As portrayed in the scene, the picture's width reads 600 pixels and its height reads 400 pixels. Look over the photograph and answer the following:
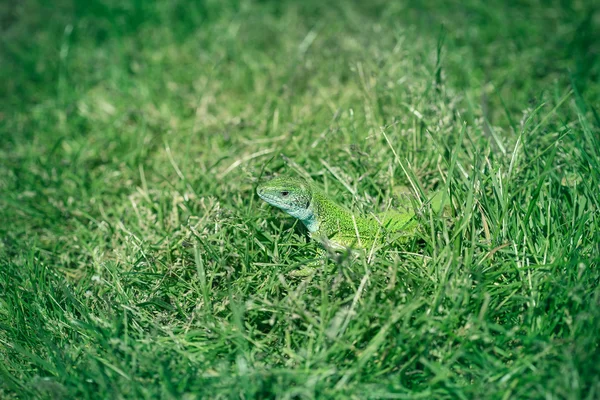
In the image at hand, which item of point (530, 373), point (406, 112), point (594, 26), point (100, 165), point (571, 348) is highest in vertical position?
point (594, 26)

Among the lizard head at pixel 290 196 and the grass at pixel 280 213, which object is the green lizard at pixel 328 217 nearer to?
the lizard head at pixel 290 196

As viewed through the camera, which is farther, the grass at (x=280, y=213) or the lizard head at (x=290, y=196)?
the lizard head at (x=290, y=196)

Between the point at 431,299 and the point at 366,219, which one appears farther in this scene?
the point at 366,219

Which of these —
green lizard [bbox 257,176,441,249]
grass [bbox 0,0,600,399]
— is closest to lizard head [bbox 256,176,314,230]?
green lizard [bbox 257,176,441,249]

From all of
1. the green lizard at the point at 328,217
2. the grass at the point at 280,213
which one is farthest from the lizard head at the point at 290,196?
the grass at the point at 280,213

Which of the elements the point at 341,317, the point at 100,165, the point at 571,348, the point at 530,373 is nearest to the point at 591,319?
the point at 571,348

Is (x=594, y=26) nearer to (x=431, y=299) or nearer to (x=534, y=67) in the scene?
(x=534, y=67)
